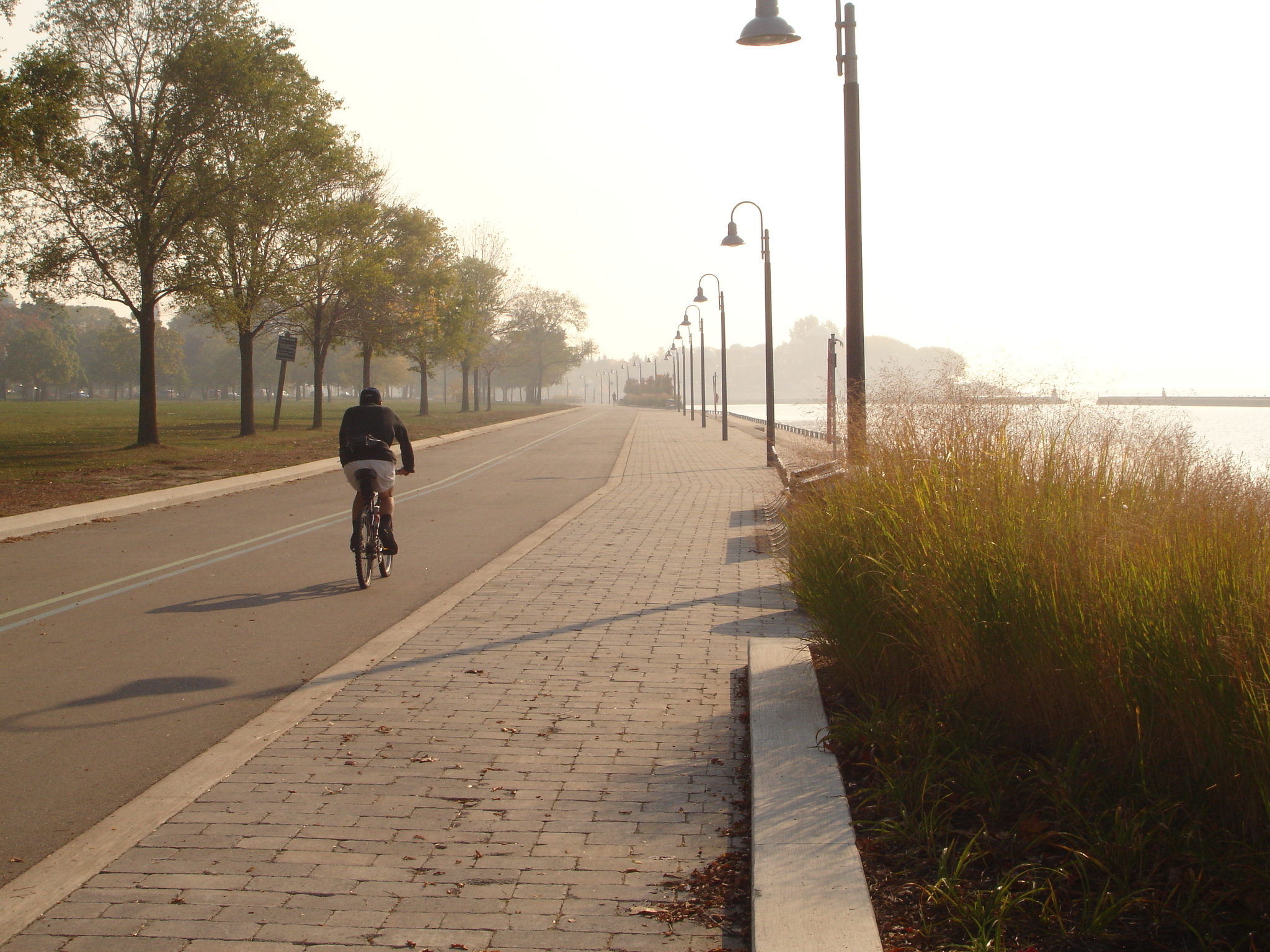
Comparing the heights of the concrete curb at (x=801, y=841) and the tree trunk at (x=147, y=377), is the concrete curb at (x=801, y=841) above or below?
below

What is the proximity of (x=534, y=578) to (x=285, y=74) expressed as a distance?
92.7 ft

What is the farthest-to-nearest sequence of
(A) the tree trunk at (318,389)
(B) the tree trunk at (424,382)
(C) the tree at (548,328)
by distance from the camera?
1. (C) the tree at (548,328)
2. (B) the tree trunk at (424,382)
3. (A) the tree trunk at (318,389)

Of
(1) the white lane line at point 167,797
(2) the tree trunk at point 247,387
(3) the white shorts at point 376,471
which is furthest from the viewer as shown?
(2) the tree trunk at point 247,387

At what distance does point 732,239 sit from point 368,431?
65.5ft

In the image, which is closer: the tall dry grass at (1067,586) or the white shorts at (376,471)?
the tall dry grass at (1067,586)

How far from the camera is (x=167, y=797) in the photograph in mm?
4594

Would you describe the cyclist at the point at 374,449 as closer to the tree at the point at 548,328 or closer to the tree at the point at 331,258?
the tree at the point at 331,258

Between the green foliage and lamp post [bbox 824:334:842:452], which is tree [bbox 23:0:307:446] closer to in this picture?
lamp post [bbox 824:334:842:452]

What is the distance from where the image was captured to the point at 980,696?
4.66m

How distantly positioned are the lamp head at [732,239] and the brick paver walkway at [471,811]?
21793mm

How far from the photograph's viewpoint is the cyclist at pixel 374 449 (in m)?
10.5

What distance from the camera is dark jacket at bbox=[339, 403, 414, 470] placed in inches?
412

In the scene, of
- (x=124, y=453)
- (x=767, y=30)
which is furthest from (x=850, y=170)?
(x=124, y=453)

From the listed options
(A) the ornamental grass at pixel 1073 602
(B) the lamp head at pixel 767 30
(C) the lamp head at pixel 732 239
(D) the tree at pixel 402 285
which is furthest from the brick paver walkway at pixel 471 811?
(D) the tree at pixel 402 285
